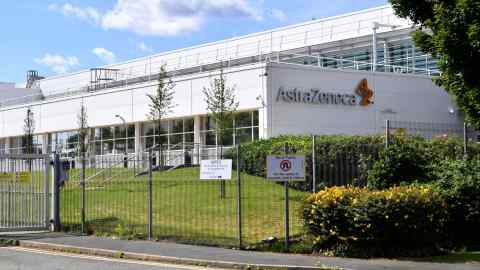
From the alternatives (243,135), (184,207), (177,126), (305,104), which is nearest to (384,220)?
(184,207)

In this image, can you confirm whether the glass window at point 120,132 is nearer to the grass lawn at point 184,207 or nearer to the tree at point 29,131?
the tree at point 29,131

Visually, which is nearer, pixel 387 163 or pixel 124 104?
pixel 387 163

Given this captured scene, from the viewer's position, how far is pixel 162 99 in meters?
37.0

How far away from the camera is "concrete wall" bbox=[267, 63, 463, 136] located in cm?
3519

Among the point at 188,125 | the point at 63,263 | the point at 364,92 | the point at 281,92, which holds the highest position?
the point at 364,92

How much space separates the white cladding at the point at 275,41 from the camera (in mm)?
46719

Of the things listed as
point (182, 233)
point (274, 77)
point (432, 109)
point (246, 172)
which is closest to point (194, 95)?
point (274, 77)

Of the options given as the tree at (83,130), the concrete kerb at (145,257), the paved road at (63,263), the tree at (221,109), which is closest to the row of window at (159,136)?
the tree at (221,109)

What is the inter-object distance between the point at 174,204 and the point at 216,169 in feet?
14.8

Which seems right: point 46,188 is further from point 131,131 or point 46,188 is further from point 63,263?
point 131,131

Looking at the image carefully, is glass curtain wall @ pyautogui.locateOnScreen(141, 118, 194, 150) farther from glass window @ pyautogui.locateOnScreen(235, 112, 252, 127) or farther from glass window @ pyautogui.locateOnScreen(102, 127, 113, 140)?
glass window @ pyautogui.locateOnScreen(235, 112, 252, 127)

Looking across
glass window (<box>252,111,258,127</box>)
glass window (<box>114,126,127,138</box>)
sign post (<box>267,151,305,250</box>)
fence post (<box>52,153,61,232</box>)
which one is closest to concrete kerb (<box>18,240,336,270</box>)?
fence post (<box>52,153,61,232</box>)

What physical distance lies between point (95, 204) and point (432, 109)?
26.2 meters

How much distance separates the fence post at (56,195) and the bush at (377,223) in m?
7.99
